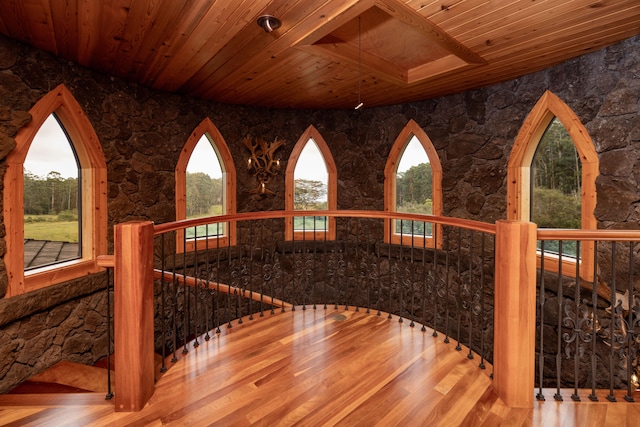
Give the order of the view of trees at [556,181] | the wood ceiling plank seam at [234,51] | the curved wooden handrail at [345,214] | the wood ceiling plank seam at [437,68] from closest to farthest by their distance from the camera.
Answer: the curved wooden handrail at [345,214], the wood ceiling plank seam at [234,51], the wood ceiling plank seam at [437,68], the view of trees at [556,181]

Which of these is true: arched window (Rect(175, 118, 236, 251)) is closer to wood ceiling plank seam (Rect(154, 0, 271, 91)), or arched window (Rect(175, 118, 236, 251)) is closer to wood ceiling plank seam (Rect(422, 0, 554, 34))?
wood ceiling plank seam (Rect(154, 0, 271, 91))

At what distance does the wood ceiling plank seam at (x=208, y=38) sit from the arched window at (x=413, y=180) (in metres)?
2.98

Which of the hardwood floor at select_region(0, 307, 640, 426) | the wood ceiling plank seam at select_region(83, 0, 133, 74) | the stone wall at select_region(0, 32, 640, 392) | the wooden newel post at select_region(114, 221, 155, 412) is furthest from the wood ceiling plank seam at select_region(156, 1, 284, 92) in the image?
the hardwood floor at select_region(0, 307, 640, 426)

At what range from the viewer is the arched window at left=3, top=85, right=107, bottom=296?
9.46 feet

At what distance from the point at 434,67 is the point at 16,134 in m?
4.13

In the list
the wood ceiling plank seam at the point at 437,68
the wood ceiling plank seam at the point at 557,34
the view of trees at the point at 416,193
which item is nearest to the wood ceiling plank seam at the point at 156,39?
the wood ceiling plank seam at the point at 437,68

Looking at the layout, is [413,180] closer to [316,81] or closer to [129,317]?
[316,81]

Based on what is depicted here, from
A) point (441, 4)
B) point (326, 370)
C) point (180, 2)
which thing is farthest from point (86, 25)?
point (326, 370)

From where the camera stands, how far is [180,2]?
2320 mm

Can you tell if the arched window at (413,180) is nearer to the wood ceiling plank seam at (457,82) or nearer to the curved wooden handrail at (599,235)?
the wood ceiling plank seam at (457,82)

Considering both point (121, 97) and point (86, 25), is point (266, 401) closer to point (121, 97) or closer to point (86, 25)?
point (86, 25)

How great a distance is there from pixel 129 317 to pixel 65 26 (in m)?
2.42

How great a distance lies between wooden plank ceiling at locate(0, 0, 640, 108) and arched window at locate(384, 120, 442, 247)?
0.91 metres

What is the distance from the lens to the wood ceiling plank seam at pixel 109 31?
236cm
